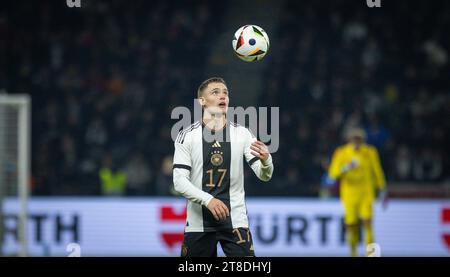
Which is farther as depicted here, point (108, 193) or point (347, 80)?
point (347, 80)

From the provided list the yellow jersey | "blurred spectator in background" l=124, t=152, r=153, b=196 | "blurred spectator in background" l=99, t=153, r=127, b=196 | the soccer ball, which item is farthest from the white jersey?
"blurred spectator in background" l=99, t=153, r=127, b=196

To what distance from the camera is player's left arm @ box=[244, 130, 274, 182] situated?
648cm

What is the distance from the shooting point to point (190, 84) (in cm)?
1809

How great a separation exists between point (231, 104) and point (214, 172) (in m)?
11.5

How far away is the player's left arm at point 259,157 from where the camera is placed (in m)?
6.48

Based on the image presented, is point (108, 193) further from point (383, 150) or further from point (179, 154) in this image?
point (179, 154)

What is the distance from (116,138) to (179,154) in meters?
10.7

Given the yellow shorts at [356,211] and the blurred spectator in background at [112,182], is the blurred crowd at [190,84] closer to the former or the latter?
the blurred spectator in background at [112,182]

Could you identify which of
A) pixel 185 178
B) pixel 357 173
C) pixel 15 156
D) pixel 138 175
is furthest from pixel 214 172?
pixel 138 175

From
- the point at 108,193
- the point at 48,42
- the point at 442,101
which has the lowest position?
the point at 108,193

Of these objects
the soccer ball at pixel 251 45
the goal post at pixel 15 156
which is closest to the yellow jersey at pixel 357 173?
the goal post at pixel 15 156
